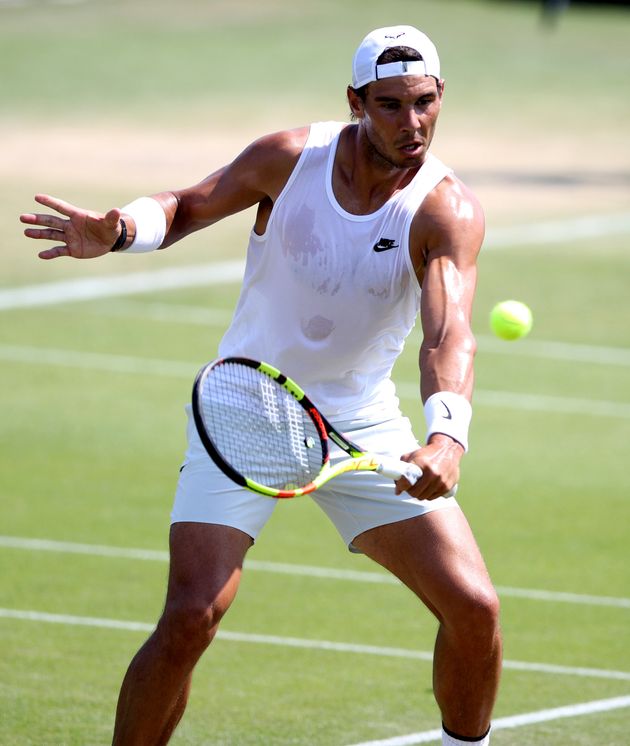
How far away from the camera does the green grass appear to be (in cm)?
710

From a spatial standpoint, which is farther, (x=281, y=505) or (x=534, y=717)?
(x=281, y=505)

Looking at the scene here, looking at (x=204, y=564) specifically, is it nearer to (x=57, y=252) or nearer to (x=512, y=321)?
(x=57, y=252)

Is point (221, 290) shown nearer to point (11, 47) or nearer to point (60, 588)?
point (60, 588)

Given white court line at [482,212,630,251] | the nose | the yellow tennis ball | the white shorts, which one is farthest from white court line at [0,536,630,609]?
white court line at [482,212,630,251]

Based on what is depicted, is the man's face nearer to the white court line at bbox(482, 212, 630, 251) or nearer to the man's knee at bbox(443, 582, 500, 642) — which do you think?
the man's knee at bbox(443, 582, 500, 642)

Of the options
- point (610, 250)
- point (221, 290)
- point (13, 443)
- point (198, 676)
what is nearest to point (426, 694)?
point (198, 676)

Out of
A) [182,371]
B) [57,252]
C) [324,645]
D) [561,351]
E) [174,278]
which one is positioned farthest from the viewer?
[174,278]

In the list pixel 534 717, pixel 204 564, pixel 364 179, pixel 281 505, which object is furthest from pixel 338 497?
pixel 281 505

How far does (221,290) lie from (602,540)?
25.4ft

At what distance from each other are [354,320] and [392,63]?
3.00 ft

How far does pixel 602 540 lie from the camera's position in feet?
31.9

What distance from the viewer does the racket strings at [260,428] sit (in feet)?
17.9

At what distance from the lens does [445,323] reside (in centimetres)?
548

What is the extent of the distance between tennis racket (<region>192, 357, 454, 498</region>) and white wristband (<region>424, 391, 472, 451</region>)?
0.21m
